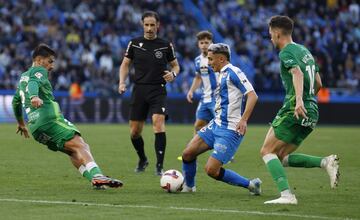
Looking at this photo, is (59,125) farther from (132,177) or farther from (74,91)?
(74,91)

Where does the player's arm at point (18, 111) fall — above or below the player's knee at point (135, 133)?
above

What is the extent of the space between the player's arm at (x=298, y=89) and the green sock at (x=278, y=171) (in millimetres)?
676

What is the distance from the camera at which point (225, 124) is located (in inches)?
427

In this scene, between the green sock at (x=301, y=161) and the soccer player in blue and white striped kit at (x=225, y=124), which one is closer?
the green sock at (x=301, y=161)

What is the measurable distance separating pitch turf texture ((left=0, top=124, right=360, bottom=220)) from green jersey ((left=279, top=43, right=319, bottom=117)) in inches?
45.4

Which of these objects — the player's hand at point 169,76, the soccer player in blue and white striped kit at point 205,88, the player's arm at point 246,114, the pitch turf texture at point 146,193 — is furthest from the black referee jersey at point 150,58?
the player's arm at point 246,114

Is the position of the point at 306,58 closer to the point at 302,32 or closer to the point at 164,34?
the point at 164,34

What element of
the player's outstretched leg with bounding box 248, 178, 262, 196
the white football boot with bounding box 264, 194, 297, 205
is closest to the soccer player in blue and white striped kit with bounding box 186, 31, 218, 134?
the player's outstretched leg with bounding box 248, 178, 262, 196

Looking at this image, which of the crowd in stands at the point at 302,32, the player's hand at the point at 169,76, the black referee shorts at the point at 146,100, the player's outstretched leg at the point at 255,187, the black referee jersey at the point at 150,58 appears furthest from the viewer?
the crowd in stands at the point at 302,32

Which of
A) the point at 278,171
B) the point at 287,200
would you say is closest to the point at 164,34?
the point at 278,171

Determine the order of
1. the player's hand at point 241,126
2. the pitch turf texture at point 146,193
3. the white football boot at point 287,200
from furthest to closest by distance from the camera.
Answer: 1. the player's hand at point 241,126
2. the white football boot at point 287,200
3. the pitch turf texture at point 146,193

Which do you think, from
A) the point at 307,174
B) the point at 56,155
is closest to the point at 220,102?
the point at 307,174

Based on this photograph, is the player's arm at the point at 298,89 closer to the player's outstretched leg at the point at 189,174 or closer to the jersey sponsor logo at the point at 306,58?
the jersey sponsor logo at the point at 306,58

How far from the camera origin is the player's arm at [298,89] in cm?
949
